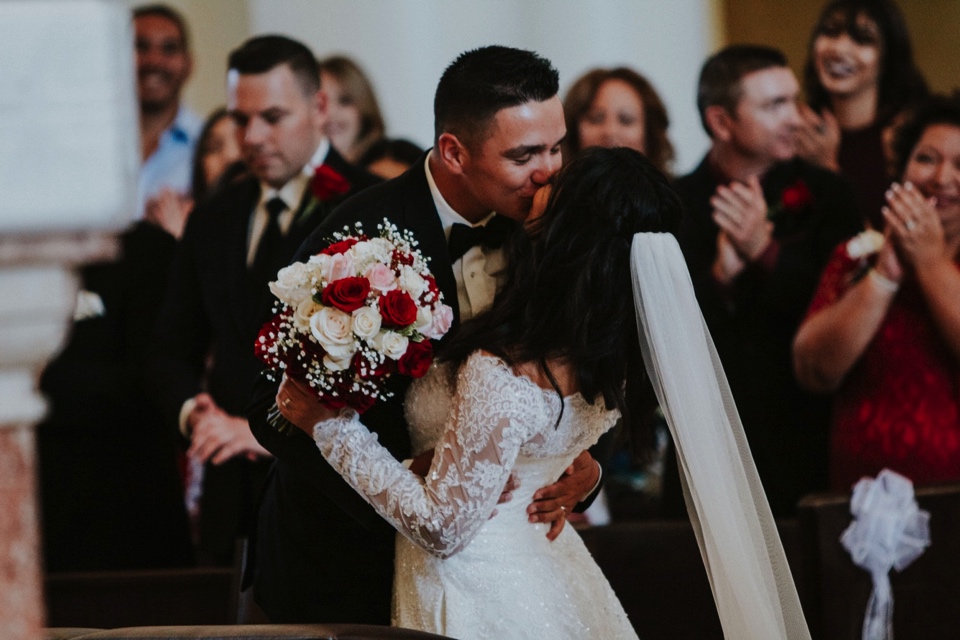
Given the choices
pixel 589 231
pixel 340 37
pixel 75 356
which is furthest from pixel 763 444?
pixel 340 37

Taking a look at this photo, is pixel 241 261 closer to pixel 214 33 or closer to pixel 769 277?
pixel 769 277

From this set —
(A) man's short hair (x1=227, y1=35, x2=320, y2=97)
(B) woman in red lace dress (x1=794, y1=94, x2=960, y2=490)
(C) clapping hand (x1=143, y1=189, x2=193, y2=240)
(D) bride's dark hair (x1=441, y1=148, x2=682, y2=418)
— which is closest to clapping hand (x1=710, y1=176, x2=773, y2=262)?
(B) woman in red lace dress (x1=794, y1=94, x2=960, y2=490)

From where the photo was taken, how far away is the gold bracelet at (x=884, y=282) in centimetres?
403

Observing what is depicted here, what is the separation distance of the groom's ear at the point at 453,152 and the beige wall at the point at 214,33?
4809mm

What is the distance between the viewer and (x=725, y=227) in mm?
4453

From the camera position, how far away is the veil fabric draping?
271cm

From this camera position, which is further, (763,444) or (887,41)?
(887,41)

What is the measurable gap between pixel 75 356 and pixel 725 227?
7.47 feet

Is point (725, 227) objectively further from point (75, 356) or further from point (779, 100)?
point (75, 356)

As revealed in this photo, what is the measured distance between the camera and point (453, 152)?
3.12 meters

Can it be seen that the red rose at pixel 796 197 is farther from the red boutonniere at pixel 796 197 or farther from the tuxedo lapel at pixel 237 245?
the tuxedo lapel at pixel 237 245

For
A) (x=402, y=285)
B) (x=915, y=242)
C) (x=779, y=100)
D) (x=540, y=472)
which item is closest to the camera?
(x=402, y=285)

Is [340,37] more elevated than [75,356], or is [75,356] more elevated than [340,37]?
[340,37]

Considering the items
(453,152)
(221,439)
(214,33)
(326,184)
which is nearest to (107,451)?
(221,439)
